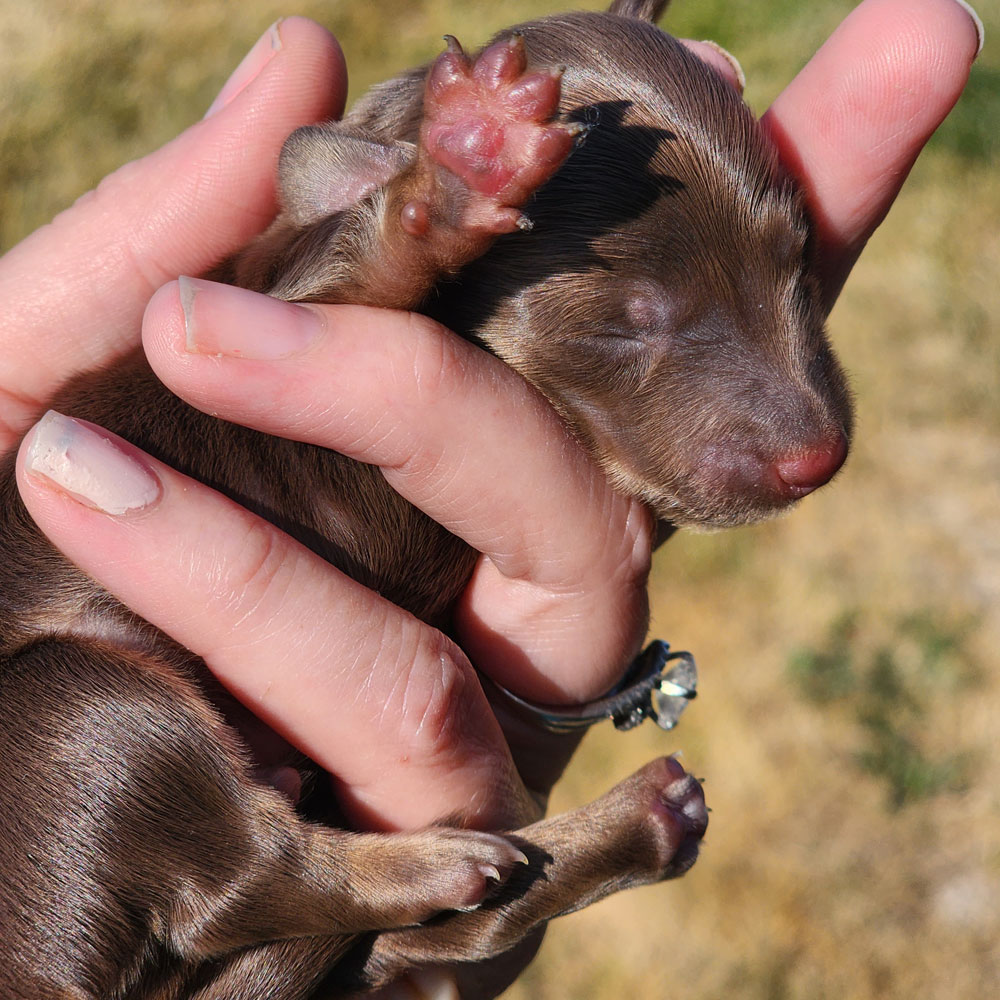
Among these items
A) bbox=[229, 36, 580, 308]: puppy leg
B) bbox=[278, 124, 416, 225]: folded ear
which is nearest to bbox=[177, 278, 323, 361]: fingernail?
bbox=[229, 36, 580, 308]: puppy leg

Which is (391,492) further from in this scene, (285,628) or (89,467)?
(89,467)

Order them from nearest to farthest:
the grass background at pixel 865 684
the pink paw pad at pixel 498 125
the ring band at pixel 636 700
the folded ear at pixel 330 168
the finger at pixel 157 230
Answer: the pink paw pad at pixel 498 125 → the folded ear at pixel 330 168 → the ring band at pixel 636 700 → the finger at pixel 157 230 → the grass background at pixel 865 684

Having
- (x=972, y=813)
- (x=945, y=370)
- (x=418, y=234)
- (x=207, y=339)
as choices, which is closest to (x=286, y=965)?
(x=207, y=339)

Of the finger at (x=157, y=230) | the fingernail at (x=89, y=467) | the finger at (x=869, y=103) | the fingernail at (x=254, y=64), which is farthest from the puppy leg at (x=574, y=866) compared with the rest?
the fingernail at (x=254, y=64)

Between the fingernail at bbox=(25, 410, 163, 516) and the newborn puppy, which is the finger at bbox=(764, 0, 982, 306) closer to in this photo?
the newborn puppy

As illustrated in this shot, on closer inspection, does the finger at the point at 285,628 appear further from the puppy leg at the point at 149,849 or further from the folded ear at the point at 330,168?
the folded ear at the point at 330,168
